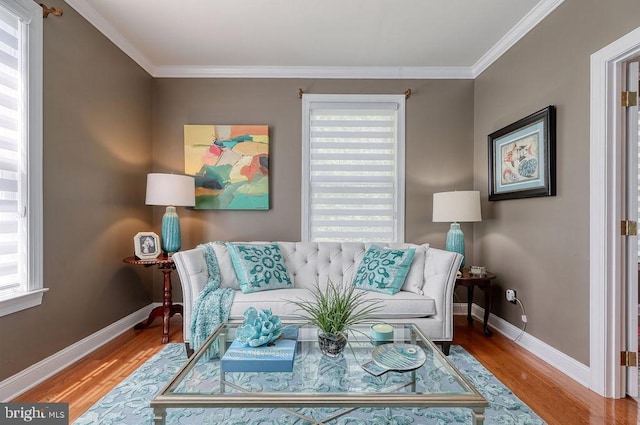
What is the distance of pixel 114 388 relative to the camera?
6.47 ft

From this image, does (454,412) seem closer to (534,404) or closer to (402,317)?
(534,404)

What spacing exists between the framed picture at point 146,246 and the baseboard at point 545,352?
3.22 m

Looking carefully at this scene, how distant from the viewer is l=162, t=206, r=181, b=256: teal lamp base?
2.96 metres

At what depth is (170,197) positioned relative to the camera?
2896 mm

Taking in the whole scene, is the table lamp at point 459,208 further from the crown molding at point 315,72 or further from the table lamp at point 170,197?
the table lamp at point 170,197

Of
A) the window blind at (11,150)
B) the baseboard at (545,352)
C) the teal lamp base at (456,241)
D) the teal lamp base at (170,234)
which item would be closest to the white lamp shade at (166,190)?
the teal lamp base at (170,234)

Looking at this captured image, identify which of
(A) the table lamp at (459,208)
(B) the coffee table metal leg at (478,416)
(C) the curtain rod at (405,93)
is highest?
(C) the curtain rod at (405,93)

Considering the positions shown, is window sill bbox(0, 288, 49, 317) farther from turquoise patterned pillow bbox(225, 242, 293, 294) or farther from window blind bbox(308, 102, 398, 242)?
window blind bbox(308, 102, 398, 242)

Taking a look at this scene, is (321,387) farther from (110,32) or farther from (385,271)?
(110,32)

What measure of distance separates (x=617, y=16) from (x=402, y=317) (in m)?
2.29

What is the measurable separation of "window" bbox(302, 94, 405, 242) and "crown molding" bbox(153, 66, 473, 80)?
0.79 ft

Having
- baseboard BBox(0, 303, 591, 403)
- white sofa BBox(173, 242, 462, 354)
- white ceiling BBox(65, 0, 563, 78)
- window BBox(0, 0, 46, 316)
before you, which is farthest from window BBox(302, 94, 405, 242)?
window BBox(0, 0, 46, 316)

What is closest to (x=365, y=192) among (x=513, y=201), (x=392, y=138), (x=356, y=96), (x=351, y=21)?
(x=392, y=138)

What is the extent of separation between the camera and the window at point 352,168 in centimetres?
345
